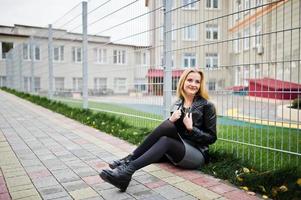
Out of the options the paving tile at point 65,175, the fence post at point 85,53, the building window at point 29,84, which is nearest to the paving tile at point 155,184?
the paving tile at point 65,175

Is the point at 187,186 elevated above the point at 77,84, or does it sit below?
below

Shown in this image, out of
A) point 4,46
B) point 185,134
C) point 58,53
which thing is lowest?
point 185,134

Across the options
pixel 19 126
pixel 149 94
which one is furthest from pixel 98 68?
pixel 149 94

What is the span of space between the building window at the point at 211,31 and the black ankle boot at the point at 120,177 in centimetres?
202

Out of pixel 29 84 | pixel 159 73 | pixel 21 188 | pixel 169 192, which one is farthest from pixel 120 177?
pixel 29 84

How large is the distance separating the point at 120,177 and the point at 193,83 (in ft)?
4.54

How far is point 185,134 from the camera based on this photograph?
366cm

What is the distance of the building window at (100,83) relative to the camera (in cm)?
866

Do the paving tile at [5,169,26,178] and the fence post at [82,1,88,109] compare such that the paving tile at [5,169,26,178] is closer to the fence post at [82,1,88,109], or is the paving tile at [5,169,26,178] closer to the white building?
the white building

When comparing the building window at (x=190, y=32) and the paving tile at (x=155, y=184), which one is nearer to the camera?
the paving tile at (x=155, y=184)

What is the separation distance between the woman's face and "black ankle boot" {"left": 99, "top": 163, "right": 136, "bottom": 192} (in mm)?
1176

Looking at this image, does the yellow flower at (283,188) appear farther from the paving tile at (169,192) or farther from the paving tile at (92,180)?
the paving tile at (92,180)

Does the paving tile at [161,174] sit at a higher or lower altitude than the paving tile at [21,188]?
higher

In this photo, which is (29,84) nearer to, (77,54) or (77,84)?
(77,84)
